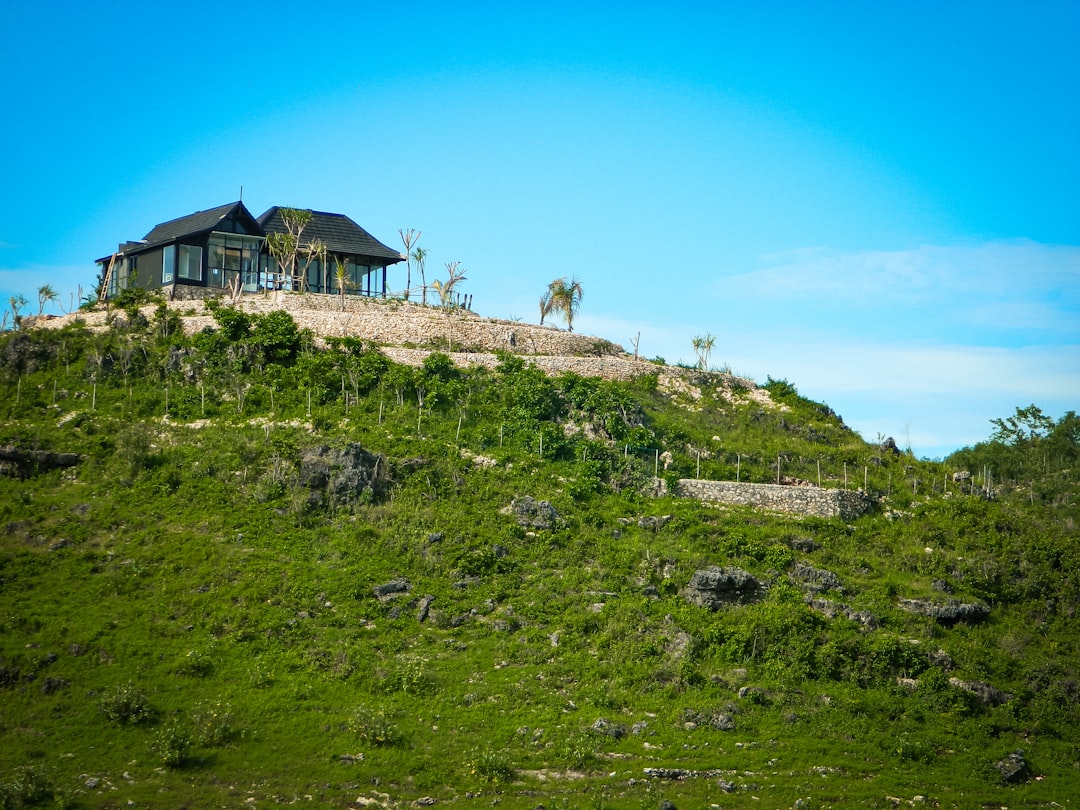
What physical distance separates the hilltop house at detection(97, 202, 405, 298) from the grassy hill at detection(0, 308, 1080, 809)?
9.57 m

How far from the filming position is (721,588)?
1512 inches

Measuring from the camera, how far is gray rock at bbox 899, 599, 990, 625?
125ft

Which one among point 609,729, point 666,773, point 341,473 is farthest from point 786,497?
point 341,473

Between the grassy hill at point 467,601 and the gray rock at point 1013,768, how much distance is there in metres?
0.14

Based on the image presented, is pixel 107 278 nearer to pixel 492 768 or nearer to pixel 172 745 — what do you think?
pixel 172 745

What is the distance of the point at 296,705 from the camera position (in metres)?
32.7

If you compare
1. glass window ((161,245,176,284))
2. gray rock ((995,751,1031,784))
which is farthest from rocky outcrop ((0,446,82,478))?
gray rock ((995,751,1031,784))

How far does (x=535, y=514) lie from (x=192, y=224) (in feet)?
109

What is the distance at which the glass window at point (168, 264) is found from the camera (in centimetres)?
6216

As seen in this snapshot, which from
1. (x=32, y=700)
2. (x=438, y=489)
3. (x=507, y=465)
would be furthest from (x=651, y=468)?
(x=32, y=700)

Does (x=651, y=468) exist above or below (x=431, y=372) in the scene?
below

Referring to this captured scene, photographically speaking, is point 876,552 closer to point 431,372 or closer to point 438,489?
point 438,489

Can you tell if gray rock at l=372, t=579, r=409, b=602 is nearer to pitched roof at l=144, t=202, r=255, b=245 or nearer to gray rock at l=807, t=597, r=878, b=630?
gray rock at l=807, t=597, r=878, b=630

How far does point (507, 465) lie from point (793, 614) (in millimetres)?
13872
